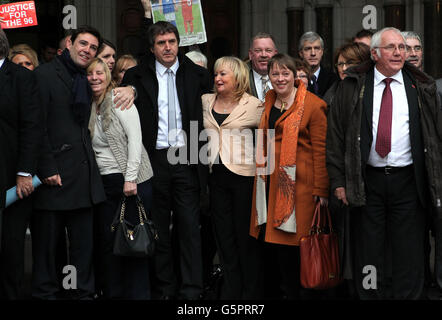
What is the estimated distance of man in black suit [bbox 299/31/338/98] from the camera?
7347 millimetres

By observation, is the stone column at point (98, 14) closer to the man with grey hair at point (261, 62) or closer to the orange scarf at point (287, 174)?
the man with grey hair at point (261, 62)

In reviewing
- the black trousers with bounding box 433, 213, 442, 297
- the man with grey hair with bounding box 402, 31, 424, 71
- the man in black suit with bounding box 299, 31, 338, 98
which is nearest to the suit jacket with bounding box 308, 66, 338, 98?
the man in black suit with bounding box 299, 31, 338, 98

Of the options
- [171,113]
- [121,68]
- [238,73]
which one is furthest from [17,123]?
[238,73]

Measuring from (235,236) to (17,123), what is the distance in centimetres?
197

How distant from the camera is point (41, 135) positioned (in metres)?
5.80

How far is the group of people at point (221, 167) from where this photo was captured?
19.0ft

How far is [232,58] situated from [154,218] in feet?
4.82

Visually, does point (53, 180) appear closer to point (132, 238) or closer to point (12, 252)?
point (12, 252)

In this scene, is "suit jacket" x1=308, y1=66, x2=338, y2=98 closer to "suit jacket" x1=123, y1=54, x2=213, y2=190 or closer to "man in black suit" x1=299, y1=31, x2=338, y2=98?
"man in black suit" x1=299, y1=31, x2=338, y2=98

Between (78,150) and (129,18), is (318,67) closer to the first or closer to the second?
(78,150)

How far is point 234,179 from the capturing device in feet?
21.0

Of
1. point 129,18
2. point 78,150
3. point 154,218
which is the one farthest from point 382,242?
point 129,18

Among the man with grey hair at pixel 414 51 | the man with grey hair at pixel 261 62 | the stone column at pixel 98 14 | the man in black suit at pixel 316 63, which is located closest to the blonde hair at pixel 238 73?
the man with grey hair at pixel 261 62
